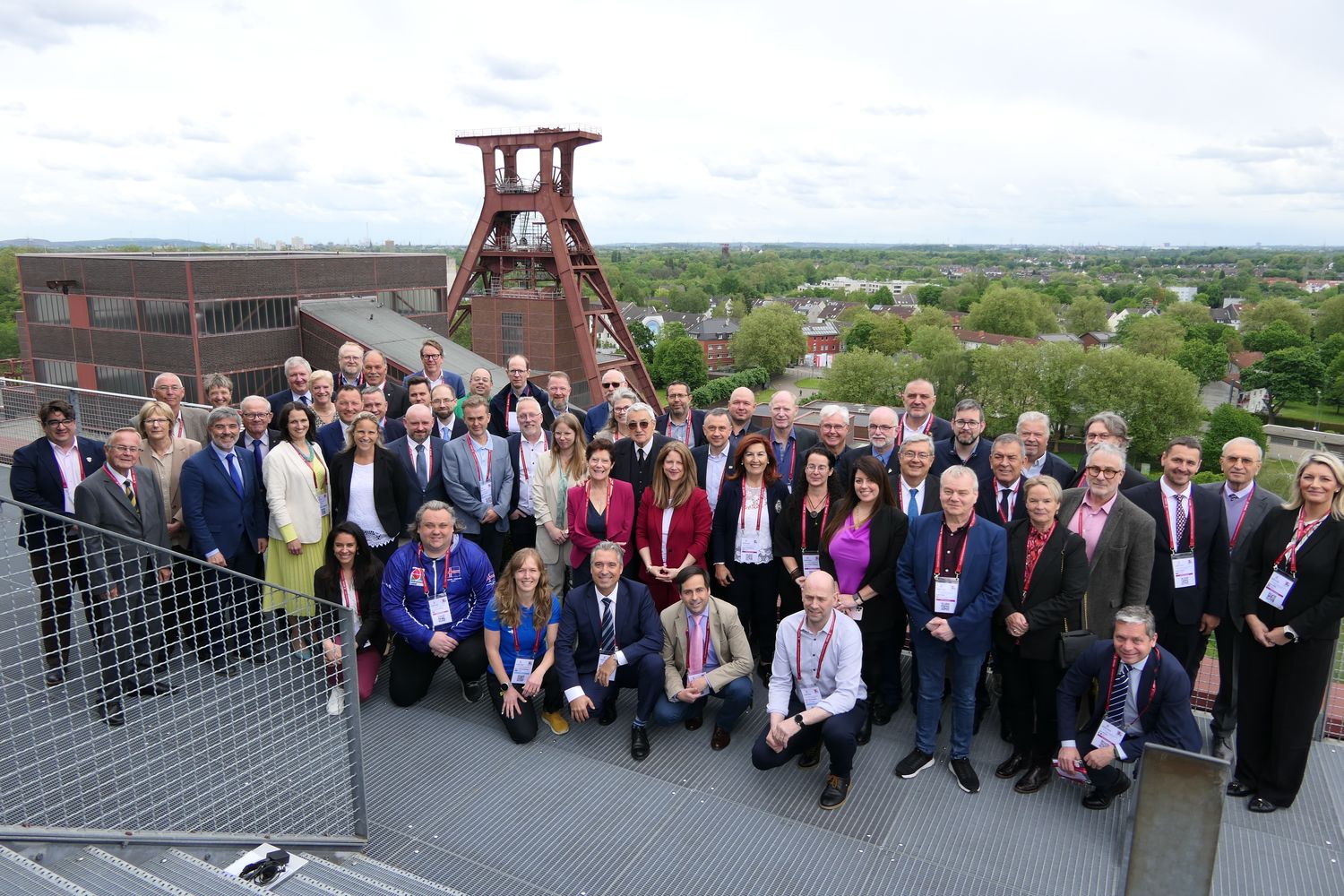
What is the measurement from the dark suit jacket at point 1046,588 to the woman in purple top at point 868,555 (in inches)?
20.6

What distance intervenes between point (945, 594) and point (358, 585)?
3.03 metres

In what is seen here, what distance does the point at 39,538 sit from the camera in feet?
11.5

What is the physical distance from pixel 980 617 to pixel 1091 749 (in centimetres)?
77

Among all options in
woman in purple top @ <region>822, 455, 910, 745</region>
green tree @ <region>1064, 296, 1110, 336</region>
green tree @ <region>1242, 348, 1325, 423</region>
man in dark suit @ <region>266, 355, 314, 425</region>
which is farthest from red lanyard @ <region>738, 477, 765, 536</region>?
green tree @ <region>1064, 296, 1110, 336</region>

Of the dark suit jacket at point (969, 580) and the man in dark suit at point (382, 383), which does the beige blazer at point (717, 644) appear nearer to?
the dark suit jacket at point (969, 580)

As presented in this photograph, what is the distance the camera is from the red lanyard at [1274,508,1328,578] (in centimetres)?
366

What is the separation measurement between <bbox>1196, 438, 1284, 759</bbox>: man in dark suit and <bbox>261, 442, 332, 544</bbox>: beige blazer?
467 cm

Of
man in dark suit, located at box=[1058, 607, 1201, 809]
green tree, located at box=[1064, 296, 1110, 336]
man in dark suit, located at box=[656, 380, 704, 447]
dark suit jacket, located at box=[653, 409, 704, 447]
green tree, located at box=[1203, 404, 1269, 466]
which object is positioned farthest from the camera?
green tree, located at box=[1064, 296, 1110, 336]

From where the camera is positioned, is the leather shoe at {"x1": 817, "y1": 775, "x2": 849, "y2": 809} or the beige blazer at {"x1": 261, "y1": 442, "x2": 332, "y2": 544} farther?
the beige blazer at {"x1": 261, "y1": 442, "x2": 332, "y2": 544}

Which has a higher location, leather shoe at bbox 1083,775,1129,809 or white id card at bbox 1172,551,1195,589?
white id card at bbox 1172,551,1195,589

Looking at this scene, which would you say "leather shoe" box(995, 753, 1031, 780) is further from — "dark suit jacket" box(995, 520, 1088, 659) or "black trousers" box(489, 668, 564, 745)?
"black trousers" box(489, 668, 564, 745)

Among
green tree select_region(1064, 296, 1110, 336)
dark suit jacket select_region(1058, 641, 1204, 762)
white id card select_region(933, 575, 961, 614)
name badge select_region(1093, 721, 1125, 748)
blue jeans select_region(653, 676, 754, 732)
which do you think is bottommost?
green tree select_region(1064, 296, 1110, 336)

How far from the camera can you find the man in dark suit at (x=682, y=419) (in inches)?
217

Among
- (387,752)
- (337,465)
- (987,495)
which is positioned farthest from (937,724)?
(337,465)
